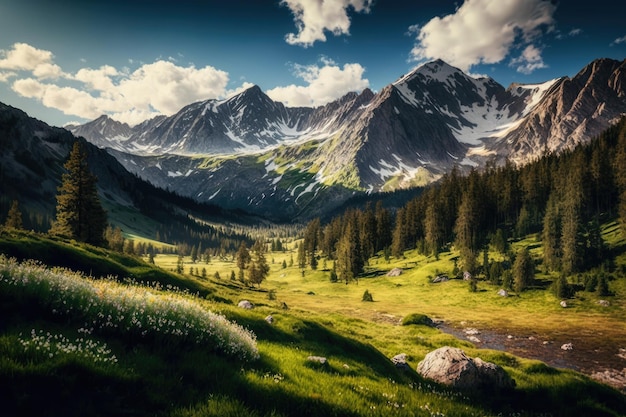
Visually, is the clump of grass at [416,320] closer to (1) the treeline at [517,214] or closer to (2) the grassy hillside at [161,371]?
(2) the grassy hillside at [161,371]

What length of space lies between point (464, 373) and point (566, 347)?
121 ft

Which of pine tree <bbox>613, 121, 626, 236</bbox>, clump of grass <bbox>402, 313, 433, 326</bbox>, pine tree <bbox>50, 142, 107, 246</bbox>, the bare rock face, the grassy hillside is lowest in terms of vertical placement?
clump of grass <bbox>402, 313, 433, 326</bbox>

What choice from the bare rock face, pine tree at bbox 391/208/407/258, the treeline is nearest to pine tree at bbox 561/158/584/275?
the treeline

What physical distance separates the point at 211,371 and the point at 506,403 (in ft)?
50.6

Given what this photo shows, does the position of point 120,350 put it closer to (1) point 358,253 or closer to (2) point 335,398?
(2) point 335,398

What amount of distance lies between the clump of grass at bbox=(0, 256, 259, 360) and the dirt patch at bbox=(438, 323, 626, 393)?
38.4m

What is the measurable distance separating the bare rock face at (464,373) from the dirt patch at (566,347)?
2294 centimetres

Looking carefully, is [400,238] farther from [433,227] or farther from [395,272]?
[395,272]

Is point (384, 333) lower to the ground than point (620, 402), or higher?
lower

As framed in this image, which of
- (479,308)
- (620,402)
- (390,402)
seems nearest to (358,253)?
(479,308)

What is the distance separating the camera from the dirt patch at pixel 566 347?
35031mm

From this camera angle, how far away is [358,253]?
117125 millimetres

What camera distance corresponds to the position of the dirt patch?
35.0m

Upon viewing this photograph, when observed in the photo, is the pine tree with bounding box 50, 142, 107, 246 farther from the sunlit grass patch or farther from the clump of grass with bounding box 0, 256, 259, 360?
the sunlit grass patch
